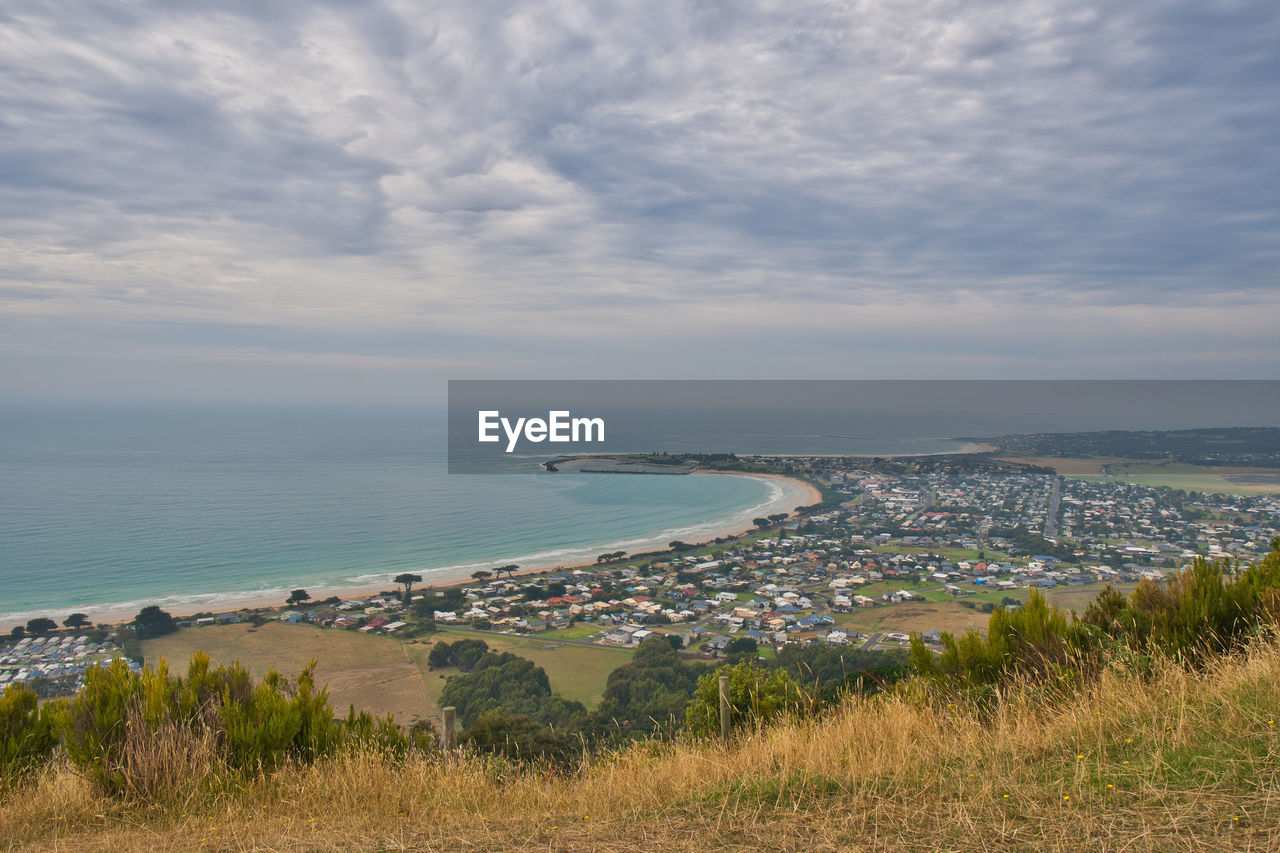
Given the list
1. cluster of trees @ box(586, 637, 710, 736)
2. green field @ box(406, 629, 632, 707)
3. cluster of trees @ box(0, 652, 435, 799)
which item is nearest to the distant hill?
cluster of trees @ box(586, 637, 710, 736)

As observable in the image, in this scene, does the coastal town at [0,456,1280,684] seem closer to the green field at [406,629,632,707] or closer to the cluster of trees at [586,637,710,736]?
the green field at [406,629,632,707]

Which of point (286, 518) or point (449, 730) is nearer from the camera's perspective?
point (449, 730)

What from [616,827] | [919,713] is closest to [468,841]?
[616,827]

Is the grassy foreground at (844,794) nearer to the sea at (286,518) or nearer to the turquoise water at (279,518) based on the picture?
the sea at (286,518)

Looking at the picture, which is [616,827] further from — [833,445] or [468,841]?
[833,445]

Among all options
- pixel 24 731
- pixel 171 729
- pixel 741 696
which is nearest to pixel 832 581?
pixel 741 696

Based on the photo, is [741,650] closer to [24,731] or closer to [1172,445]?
[24,731]

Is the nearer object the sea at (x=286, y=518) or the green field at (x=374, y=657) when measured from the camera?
the green field at (x=374, y=657)

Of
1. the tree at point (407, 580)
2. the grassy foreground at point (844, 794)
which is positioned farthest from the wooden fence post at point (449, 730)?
the tree at point (407, 580)
